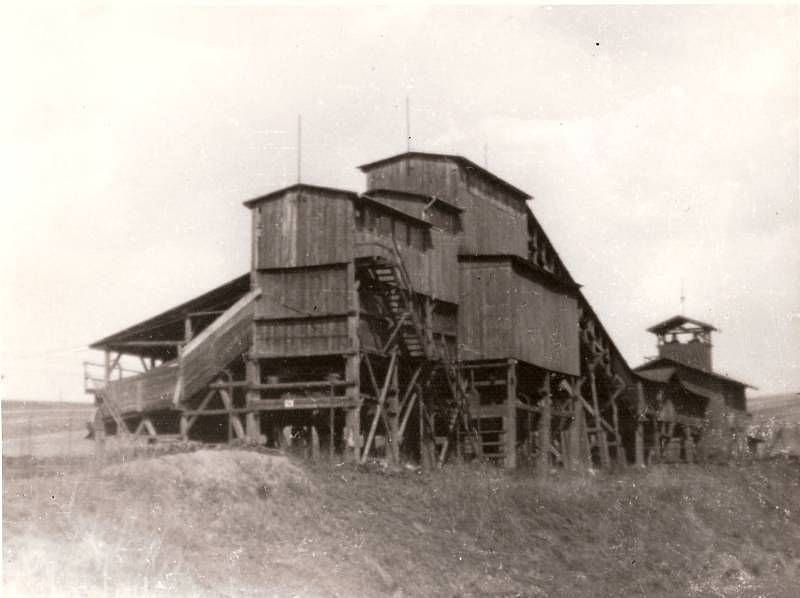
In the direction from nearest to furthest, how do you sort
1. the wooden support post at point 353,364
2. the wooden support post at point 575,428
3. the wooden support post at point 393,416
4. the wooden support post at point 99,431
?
the wooden support post at point 353,364
the wooden support post at point 393,416
the wooden support post at point 99,431
the wooden support post at point 575,428

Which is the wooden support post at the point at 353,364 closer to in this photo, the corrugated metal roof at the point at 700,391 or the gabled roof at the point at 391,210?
the gabled roof at the point at 391,210

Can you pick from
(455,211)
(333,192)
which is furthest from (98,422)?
(455,211)

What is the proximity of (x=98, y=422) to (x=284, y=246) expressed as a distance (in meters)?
9.38

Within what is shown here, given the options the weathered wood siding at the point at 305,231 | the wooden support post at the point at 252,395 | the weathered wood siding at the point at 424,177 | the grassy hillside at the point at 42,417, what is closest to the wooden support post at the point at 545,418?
the weathered wood siding at the point at 424,177

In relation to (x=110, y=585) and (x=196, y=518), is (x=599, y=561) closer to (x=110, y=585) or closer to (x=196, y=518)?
(x=196, y=518)

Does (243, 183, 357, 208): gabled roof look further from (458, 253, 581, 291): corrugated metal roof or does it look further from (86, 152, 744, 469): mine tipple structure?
(458, 253, 581, 291): corrugated metal roof

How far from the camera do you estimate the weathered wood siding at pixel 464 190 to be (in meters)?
36.5

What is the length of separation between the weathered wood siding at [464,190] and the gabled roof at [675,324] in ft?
79.3

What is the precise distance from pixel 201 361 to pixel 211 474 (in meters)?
10.1

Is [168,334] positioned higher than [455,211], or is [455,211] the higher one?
[455,211]

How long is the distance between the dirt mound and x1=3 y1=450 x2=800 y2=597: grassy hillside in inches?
1.7

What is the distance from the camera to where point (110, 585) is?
48.0 feet

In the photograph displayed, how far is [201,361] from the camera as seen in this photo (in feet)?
96.8

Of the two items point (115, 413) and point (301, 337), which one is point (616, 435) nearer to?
point (301, 337)
